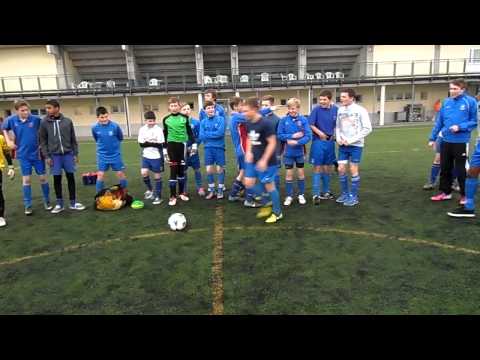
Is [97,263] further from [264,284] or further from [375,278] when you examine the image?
[375,278]

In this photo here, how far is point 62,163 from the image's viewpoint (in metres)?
7.15

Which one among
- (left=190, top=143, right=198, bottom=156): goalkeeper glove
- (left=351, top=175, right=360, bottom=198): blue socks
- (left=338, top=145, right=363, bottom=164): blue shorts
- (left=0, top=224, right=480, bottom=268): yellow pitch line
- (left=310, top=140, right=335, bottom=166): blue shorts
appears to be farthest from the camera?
(left=190, top=143, right=198, bottom=156): goalkeeper glove

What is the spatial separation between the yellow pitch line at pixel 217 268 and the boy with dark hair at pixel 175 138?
1.40 meters

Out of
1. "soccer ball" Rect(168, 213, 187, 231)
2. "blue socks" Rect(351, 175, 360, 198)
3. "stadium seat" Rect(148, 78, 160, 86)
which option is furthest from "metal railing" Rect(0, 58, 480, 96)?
"soccer ball" Rect(168, 213, 187, 231)

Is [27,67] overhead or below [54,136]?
overhead

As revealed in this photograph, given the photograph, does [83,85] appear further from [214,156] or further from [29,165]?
[214,156]

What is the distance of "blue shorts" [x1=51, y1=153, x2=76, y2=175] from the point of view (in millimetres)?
7078

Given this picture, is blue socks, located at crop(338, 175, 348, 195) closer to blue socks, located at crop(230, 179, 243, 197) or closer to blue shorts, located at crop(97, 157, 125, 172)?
blue socks, located at crop(230, 179, 243, 197)

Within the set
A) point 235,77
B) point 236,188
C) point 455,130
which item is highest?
point 235,77

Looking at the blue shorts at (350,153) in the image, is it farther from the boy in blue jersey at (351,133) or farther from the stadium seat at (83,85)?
the stadium seat at (83,85)

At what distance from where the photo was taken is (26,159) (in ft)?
23.0

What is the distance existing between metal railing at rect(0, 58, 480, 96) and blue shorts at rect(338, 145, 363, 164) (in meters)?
25.2

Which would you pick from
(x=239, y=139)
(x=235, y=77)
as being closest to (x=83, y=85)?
(x=235, y=77)

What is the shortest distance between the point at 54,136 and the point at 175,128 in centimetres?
227
